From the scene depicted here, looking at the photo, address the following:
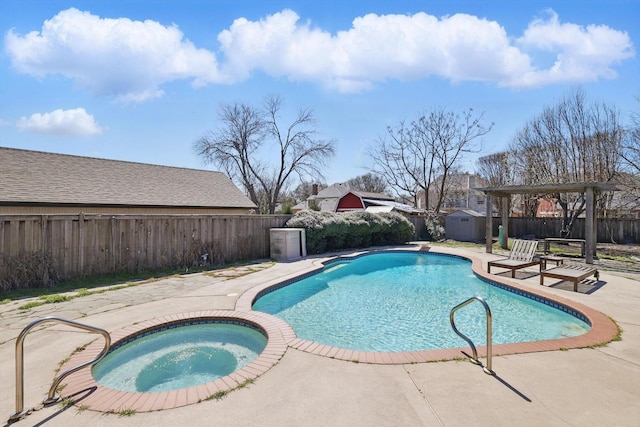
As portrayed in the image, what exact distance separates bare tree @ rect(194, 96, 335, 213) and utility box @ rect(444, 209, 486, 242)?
13.0 metres

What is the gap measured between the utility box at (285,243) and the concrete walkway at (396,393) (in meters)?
7.63

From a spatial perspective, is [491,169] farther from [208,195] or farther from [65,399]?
[65,399]

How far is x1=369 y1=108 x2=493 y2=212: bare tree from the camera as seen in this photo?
76.6 ft

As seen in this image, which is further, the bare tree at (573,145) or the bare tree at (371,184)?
the bare tree at (371,184)

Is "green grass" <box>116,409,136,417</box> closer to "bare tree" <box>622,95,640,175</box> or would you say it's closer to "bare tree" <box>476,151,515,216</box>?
"bare tree" <box>622,95,640,175</box>

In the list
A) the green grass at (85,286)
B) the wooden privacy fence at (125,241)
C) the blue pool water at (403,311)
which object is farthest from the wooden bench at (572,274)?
the wooden privacy fence at (125,241)

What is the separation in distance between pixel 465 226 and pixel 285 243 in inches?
497

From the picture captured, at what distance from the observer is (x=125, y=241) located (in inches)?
346

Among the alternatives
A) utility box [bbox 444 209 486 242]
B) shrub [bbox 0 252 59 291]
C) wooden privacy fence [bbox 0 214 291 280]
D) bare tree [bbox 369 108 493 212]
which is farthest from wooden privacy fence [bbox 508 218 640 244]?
shrub [bbox 0 252 59 291]

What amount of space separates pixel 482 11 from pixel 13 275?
14.0m

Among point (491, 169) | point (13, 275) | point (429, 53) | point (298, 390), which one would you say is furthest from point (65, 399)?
point (491, 169)

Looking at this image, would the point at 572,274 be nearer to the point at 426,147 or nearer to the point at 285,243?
the point at 285,243

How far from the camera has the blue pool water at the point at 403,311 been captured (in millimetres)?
5270

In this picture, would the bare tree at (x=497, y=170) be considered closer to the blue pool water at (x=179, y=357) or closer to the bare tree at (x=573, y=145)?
the bare tree at (x=573, y=145)
